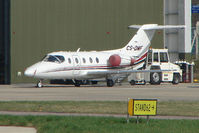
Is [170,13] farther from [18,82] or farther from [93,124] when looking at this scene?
[93,124]

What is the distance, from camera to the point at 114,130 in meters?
13.8

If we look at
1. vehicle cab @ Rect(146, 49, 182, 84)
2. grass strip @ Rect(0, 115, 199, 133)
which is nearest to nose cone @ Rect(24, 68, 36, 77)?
vehicle cab @ Rect(146, 49, 182, 84)

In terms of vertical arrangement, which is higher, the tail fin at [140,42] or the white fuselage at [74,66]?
the tail fin at [140,42]

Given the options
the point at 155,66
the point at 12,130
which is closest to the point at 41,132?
the point at 12,130

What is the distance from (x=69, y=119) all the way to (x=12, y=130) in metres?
2.40

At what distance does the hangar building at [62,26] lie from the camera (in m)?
44.8

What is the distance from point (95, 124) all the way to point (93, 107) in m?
5.30

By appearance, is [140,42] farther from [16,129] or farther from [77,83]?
[16,129]

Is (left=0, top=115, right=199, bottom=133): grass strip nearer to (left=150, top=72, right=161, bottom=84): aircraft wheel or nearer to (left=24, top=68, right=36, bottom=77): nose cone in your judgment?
(left=24, top=68, right=36, bottom=77): nose cone

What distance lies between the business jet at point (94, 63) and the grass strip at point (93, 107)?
1575cm

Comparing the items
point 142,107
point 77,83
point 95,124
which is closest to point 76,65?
point 77,83

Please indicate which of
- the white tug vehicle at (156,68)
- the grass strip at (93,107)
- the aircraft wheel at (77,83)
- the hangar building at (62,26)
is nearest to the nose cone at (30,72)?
the aircraft wheel at (77,83)

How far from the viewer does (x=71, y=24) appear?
4775 centimetres

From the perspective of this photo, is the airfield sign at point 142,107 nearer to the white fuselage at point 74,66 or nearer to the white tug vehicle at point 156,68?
the white fuselage at point 74,66
